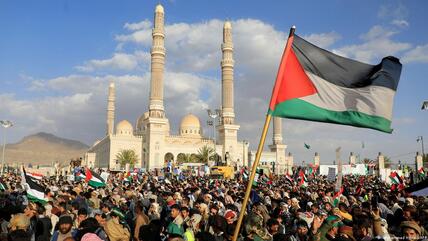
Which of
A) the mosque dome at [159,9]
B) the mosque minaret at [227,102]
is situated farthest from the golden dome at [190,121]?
the mosque dome at [159,9]

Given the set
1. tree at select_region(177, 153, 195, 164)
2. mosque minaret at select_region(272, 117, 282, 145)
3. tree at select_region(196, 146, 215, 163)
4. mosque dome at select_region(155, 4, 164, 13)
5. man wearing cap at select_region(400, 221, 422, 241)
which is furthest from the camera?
mosque minaret at select_region(272, 117, 282, 145)

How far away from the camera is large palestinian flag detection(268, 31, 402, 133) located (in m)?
4.07

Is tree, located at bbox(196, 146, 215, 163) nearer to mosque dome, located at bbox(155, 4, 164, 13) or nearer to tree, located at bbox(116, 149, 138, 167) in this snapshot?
tree, located at bbox(116, 149, 138, 167)

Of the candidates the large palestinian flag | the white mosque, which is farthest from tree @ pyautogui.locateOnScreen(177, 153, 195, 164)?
the large palestinian flag

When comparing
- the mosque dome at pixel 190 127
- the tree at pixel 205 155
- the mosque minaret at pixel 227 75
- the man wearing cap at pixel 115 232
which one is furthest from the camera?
the mosque dome at pixel 190 127

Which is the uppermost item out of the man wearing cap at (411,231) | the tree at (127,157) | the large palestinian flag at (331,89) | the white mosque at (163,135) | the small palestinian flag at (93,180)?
the white mosque at (163,135)

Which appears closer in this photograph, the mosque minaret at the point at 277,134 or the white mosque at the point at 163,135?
the white mosque at the point at 163,135

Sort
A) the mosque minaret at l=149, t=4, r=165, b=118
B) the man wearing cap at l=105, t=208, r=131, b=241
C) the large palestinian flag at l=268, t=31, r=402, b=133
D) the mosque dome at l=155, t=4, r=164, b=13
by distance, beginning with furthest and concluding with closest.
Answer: the mosque dome at l=155, t=4, r=164, b=13 < the mosque minaret at l=149, t=4, r=165, b=118 < the man wearing cap at l=105, t=208, r=131, b=241 < the large palestinian flag at l=268, t=31, r=402, b=133

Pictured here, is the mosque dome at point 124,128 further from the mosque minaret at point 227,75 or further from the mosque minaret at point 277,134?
the mosque minaret at point 277,134

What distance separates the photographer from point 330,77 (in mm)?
4215

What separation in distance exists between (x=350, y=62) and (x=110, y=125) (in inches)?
3039

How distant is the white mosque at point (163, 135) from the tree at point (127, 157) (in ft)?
3.50

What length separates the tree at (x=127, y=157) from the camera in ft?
213

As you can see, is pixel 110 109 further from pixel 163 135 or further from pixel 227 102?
pixel 227 102
